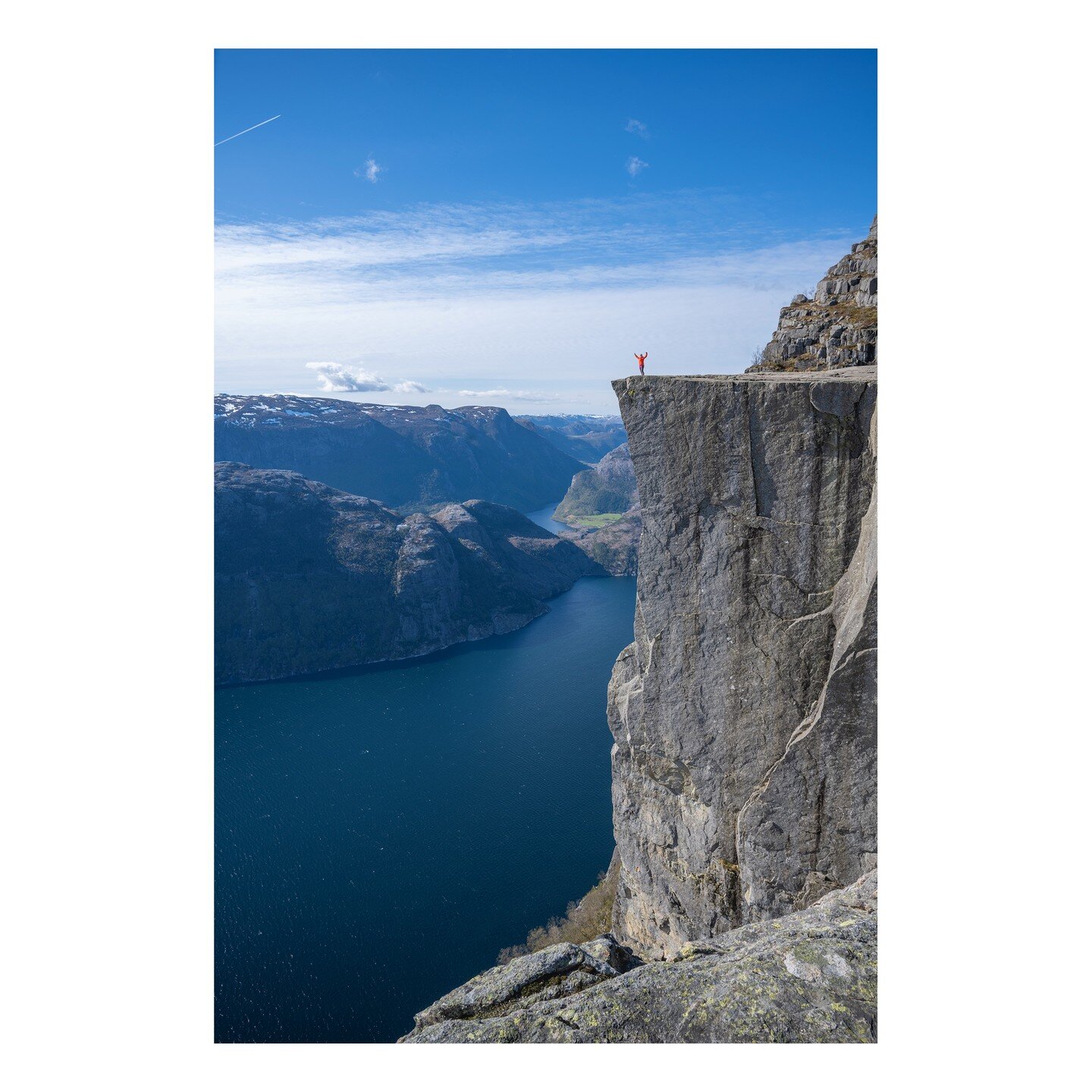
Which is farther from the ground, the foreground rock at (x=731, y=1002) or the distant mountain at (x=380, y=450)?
the distant mountain at (x=380, y=450)

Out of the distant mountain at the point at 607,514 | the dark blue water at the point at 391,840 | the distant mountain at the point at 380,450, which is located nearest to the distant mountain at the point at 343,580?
the distant mountain at the point at 607,514

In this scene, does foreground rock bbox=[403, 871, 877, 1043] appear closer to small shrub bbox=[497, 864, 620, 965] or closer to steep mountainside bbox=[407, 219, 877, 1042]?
steep mountainside bbox=[407, 219, 877, 1042]

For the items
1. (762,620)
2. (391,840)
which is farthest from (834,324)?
(391,840)

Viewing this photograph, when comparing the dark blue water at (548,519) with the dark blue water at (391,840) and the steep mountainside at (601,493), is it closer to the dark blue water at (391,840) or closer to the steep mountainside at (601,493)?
the steep mountainside at (601,493)

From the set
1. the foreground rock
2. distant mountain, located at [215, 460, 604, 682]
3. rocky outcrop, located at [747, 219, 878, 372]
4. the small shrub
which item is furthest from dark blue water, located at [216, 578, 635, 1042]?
rocky outcrop, located at [747, 219, 878, 372]

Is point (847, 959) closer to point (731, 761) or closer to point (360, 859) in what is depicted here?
point (731, 761)

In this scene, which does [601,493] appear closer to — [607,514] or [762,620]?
[607,514]
